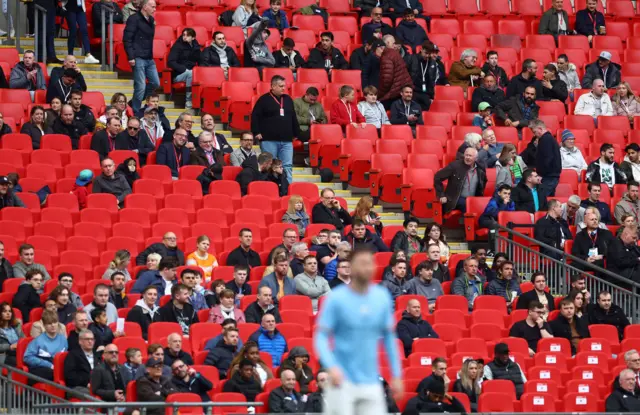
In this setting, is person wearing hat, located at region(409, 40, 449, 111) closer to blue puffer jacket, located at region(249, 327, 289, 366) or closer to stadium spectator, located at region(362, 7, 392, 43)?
stadium spectator, located at region(362, 7, 392, 43)

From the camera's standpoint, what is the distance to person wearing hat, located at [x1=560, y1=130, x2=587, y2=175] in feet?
63.5

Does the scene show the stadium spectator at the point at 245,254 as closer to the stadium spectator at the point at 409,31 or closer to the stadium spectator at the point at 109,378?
the stadium spectator at the point at 109,378

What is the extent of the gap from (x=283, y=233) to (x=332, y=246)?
1.88 ft

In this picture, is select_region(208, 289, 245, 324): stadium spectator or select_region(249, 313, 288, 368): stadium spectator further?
select_region(208, 289, 245, 324): stadium spectator

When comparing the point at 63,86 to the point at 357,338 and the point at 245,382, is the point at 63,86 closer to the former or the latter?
the point at 245,382

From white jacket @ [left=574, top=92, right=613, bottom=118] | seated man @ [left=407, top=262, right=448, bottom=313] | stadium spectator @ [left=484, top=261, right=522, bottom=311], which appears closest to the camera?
seated man @ [left=407, top=262, right=448, bottom=313]

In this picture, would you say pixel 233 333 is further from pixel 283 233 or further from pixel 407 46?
pixel 407 46

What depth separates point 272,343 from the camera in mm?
14211

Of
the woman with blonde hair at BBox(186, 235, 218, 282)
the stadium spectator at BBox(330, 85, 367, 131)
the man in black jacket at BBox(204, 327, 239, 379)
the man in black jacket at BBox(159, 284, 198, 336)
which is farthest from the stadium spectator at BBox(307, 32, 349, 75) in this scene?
the man in black jacket at BBox(204, 327, 239, 379)

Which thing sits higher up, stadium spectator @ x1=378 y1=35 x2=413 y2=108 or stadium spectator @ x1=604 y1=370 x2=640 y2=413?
stadium spectator @ x1=378 y1=35 x2=413 y2=108

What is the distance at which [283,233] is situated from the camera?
53.0 feet

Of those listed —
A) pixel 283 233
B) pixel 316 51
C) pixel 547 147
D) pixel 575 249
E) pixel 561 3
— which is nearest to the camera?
pixel 283 233

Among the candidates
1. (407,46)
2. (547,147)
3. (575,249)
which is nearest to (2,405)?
(575,249)

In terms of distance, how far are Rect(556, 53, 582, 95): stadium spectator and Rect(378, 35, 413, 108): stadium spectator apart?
280cm
